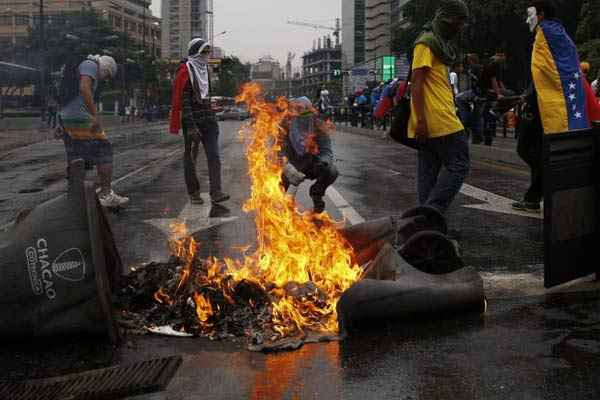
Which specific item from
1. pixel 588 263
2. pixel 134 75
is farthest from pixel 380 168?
pixel 134 75

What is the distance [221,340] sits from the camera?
165 inches

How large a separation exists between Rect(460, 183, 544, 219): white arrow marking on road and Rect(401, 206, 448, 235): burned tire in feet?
9.41

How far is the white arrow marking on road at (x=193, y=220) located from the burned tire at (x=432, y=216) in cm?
252

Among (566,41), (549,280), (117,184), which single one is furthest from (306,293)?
(117,184)

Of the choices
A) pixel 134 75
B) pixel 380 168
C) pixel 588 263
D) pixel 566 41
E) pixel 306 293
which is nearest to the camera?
pixel 306 293

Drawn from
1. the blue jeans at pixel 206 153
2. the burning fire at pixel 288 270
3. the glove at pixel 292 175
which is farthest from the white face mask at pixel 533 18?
the blue jeans at pixel 206 153

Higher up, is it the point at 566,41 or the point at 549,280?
the point at 566,41

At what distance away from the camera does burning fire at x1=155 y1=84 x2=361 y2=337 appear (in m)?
4.41

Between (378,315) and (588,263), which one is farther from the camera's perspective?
(588,263)

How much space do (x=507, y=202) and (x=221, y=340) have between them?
6.10m

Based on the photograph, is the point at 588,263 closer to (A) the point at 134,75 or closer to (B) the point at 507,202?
(B) the point at 507,202

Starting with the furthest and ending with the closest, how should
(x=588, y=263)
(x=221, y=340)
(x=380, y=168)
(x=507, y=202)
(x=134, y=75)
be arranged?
(x=134, y=75)
(x=380, y=168)
(x=507, y=202)
(x=588, y=263)
(x=221, y=340)

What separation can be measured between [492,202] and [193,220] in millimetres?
3617

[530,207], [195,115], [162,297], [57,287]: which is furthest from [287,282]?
[195,115]
